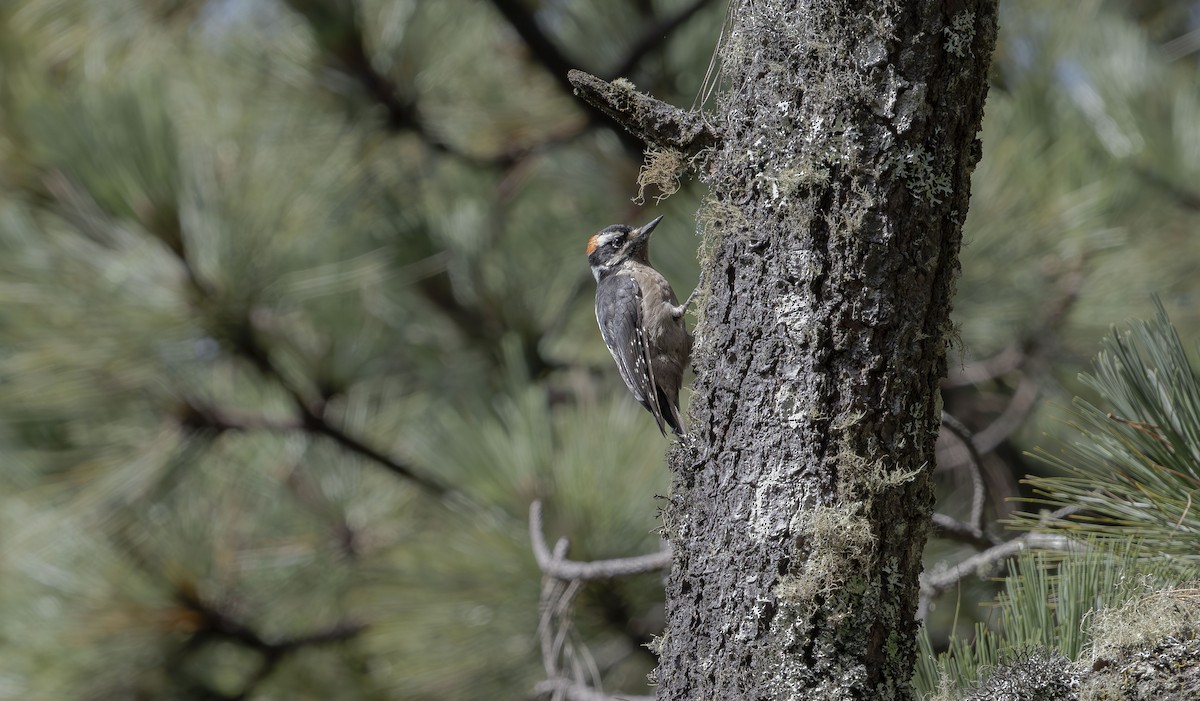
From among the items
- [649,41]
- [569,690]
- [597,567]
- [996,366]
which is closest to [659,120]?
[597,567]

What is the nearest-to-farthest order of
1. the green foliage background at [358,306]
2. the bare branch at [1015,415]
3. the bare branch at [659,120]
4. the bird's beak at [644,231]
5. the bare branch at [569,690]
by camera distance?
the bare branch at [659,120]
the bare branch at [569,690]
the green foliage background at [358,306]
the bird's beak at [644,231]
the bare branch at [1015,415]

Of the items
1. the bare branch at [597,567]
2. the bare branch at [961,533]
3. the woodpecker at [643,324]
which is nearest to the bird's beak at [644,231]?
the woodpecker at [643,324]

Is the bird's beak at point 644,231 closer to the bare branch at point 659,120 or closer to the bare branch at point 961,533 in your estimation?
the bare branch at point 961,533

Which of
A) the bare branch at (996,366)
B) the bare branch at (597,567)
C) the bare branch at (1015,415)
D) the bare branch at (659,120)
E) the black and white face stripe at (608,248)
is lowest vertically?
the bare branch at (597,567)

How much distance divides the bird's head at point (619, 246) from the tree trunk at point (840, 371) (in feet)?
7.18

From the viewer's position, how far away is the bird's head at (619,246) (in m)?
3.83

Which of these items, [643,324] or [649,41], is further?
[649,41]

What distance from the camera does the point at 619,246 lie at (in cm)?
393

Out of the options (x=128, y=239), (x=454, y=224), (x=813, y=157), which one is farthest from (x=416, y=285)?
(x=813, y=157)

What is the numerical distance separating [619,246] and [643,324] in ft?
1.21

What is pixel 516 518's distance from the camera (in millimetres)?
3293

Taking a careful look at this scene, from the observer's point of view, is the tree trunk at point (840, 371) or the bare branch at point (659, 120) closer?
the tree trunk at point (840, 371)

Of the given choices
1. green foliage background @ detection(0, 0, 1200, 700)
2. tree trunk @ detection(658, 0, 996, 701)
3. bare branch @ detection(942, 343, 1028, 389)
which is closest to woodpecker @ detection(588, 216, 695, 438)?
green foliage background @ detection(0, 0, 1200, 700)

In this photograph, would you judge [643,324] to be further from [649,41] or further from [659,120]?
[659,120]
